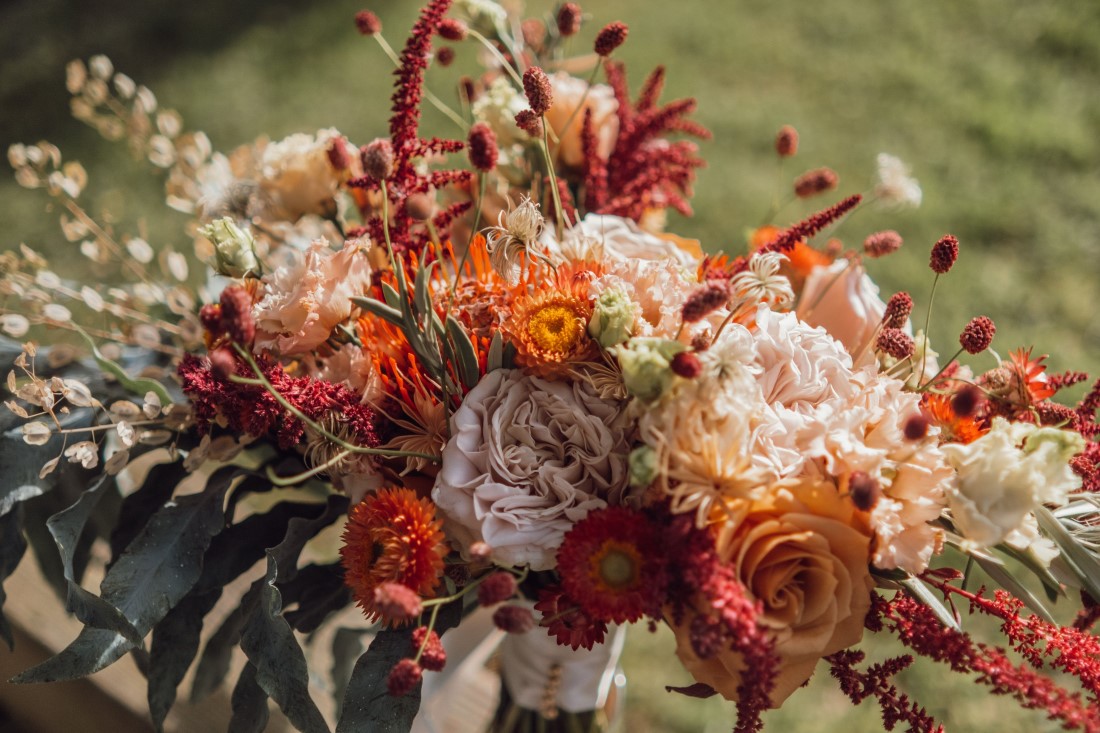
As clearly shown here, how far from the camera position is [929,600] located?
0.63m

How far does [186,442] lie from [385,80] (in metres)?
2.27

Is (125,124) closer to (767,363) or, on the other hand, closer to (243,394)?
(243,394)

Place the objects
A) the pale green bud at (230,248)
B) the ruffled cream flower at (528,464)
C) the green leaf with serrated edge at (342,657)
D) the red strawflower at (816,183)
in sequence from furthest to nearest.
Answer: the green leaf with serrated edge at (342,657), the red strawflower at (816,183), the pale green bud at (230,248), the ruffled cream flower at (528,464)

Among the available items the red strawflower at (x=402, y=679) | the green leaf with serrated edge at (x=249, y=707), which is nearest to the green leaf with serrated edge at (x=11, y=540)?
the green leaf with serrated edge at (x=249, y=707)

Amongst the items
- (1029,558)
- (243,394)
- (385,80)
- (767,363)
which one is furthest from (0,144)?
(1029,558)

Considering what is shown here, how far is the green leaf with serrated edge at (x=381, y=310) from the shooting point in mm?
634

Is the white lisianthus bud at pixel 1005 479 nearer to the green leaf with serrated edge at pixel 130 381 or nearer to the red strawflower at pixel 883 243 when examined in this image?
the red strawflower at pixel 883 243

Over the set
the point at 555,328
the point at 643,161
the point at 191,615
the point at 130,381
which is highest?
the point at 643,161

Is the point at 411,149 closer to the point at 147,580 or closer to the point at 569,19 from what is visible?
the point at 569,19

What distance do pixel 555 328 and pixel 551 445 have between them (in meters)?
0.09

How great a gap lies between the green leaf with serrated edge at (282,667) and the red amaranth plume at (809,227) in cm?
49

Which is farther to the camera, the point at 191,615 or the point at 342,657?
the point at 342,657

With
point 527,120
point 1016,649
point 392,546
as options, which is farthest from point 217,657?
point 1016,649

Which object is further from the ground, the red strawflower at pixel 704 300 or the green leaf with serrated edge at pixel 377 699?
the red strawflower at pixel 704 300
